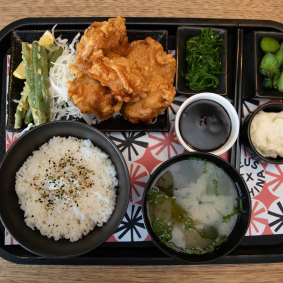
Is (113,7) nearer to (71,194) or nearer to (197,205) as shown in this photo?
(71,194)

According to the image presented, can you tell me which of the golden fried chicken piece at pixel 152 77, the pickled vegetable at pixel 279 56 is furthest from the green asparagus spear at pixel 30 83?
the pickled vegetable at pixel 279 56

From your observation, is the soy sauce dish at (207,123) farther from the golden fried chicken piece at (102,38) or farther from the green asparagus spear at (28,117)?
the green asparagus spear at (28,117)

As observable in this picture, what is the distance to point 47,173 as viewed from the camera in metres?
2.49

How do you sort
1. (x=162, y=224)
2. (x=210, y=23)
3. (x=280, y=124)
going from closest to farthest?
(x=162, y=224) → (x=280, y=124) → (x=210, y=23)

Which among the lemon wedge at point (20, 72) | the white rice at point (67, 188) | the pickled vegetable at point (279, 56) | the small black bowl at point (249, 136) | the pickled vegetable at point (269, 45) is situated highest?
the pickled vegetable at point (269, 45)

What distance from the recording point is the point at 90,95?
7.99 feet

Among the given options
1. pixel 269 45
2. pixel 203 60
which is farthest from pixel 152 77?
pixel 269 45

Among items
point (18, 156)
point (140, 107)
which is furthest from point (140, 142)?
point (18, 156)

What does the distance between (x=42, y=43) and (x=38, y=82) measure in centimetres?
38

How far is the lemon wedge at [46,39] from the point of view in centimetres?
272

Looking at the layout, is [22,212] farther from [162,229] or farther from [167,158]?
[167,158]

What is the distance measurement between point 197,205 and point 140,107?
92 cm

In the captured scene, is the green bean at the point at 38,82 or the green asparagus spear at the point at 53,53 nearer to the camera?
the green bean at the point at 38,82

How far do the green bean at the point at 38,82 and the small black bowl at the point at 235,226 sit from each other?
1114 mm
